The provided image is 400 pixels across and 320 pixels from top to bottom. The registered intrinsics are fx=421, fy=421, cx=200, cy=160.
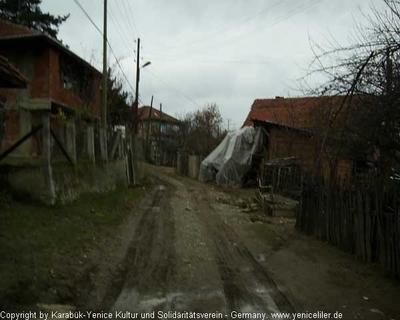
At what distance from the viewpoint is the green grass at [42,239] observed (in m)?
4.92

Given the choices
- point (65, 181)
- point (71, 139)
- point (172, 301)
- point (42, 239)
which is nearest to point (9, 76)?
point (42, 239)

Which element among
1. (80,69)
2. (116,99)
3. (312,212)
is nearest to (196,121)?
(116,99)

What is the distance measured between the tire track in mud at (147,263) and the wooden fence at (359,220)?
322 centimetres

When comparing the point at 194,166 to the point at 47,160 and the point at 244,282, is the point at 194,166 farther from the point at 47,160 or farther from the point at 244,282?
the point at 244,282

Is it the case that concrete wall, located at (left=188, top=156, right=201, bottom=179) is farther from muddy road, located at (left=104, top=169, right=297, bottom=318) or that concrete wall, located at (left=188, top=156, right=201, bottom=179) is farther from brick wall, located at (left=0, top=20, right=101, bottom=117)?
muddy road, located at (left=104, top=169, right=297, bottom=318)

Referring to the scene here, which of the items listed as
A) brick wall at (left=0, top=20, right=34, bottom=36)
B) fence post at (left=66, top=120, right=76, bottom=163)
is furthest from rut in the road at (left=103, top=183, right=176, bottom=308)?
brick wall at (left=0, top=20, right=34, bottom=36)

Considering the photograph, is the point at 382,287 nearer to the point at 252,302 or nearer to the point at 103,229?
the point at 252,302

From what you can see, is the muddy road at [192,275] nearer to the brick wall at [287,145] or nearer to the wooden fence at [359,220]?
the wooden fence at [359,220]

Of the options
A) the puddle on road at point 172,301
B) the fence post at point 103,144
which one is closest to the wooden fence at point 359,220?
the puddle on road at point 172,301

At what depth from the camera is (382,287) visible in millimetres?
5922

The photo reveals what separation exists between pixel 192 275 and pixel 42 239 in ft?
8.81

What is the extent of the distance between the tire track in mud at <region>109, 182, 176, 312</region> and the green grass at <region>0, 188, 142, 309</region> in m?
0.71

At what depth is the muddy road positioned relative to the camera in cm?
494

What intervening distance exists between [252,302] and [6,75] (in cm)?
602
